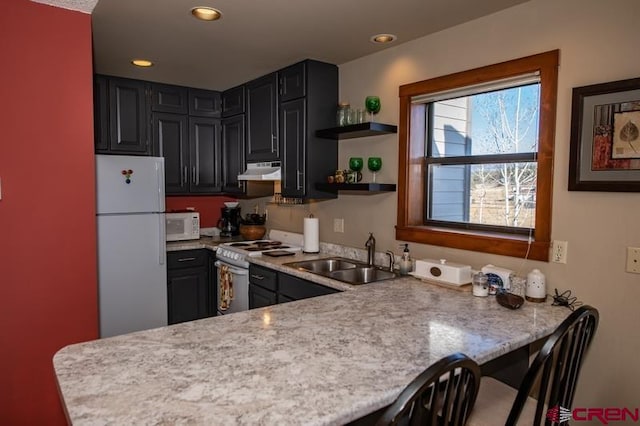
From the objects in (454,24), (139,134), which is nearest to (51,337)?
(139,134)

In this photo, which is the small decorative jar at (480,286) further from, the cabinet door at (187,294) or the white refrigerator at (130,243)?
the cabinet door at (187,294)

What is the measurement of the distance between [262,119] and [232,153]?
2.25 ft

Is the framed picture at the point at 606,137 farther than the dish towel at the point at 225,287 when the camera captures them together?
No

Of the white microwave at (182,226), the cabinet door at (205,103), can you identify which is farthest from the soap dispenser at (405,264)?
the cabinet door at (205,103)

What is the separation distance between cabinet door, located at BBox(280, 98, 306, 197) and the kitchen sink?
1.83 ft

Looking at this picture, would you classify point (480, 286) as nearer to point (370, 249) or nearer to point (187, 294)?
point (370, 249)

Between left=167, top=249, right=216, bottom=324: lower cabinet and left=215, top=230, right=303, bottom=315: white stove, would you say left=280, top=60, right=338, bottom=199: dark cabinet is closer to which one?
left=215, top=230, right=303, bottom=315: white stove

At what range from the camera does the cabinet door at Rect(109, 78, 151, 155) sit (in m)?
3.81

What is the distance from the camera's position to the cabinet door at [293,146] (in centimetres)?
330

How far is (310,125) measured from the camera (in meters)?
3.26

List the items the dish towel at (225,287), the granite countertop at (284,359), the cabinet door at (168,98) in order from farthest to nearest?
1. the cabinet door at (168,98)
2. the dish towel at (225,287)
3. the granite countertop at (284,359)

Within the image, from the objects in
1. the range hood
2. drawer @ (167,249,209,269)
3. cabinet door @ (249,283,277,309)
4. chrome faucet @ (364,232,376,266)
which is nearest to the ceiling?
the range hood

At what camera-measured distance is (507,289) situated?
2.18 meters

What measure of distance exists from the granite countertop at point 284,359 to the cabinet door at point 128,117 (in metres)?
2.69
